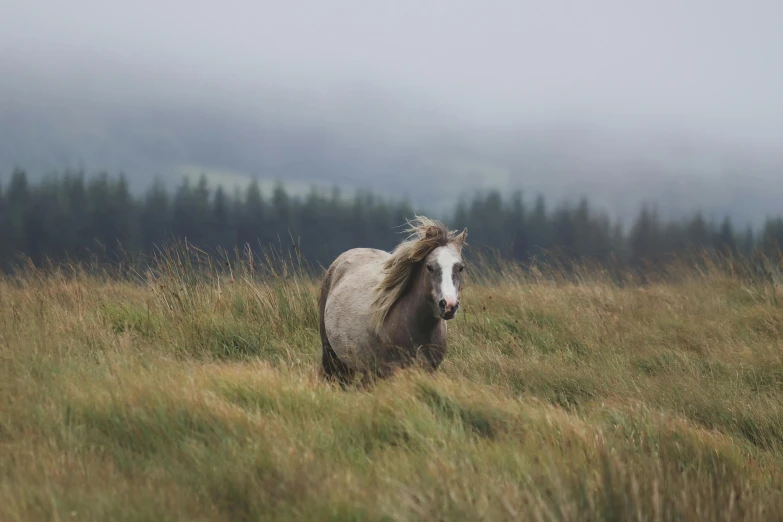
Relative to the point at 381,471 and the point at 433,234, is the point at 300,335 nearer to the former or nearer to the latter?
the point at 433,234

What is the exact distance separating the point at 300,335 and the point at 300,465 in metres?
4.02

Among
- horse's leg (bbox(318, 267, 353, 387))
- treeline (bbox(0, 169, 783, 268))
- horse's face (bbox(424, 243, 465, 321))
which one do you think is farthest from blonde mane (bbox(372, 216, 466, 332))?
treeline (bbox(0, 169, 783, 268))

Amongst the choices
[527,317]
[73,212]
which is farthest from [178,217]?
[527,317]

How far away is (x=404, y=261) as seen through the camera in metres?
5.21

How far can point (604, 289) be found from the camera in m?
10.2

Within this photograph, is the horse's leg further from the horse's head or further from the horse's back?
the horse's head

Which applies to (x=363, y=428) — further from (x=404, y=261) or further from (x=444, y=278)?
(x=404, y=261)

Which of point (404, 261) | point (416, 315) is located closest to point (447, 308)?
point (416, 315)

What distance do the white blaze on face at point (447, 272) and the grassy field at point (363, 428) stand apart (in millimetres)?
513

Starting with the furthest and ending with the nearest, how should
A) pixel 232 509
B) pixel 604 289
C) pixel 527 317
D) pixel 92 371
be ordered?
1. pixel 604 289
2. pixel 527 317
3. pixel 92 371
4. pixel 232 509

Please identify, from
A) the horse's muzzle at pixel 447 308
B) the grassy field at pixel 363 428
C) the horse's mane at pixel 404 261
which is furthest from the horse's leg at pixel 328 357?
the horse's muzzle at pixel 447 308

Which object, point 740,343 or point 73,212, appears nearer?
point 740,343

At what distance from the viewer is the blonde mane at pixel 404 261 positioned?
513 cm

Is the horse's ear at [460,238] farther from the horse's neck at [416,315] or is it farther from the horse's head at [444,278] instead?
the horse's neck at [416,315]
